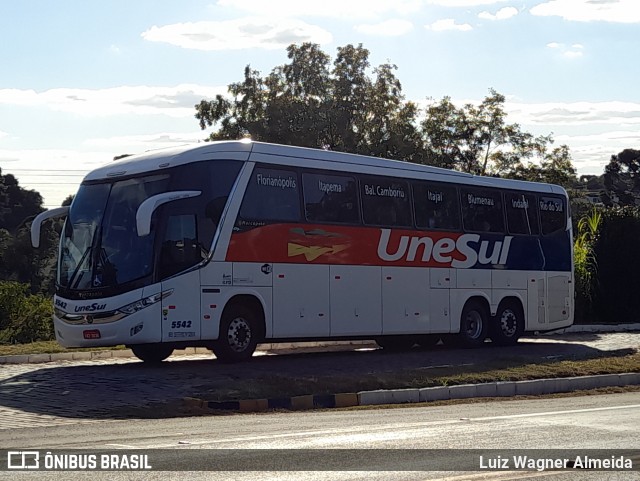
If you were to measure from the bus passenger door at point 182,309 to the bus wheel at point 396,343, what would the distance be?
7.40 m

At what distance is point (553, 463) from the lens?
9141 mm

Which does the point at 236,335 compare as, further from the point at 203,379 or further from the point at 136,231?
the point at 136,231

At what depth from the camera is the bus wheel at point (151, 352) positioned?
65.3 feet

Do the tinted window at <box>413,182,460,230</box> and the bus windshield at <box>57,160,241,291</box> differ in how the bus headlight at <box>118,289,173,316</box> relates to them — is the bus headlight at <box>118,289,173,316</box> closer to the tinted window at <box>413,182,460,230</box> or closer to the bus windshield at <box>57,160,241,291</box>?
the bus windshield at <box>57,160,241,291</box>

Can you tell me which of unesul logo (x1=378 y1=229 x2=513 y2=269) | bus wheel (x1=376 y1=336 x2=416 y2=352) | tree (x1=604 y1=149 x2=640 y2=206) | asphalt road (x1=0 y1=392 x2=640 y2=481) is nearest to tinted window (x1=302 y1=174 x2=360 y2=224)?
unesul logo (x1=378 y1=229 x2=513 y2=269)

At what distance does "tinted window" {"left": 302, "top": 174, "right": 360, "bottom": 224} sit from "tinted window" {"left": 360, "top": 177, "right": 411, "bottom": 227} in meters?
0.39

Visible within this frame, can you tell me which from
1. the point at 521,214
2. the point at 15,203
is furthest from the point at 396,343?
the point at 15,203

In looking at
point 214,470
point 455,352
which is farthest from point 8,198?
point 214,470

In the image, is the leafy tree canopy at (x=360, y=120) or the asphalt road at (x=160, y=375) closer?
the asphalt road at (x=160, y=375)

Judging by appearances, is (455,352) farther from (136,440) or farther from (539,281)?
(136,440)

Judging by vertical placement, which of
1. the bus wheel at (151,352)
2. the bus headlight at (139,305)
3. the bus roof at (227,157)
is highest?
the bus roof at (227,157)

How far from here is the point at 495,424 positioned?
12.2 meters

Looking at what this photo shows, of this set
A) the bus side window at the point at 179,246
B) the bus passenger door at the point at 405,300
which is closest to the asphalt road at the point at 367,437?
the bus side window at the point at 179,246

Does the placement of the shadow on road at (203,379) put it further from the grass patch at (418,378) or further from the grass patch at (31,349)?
the grass patch at (31,349)
